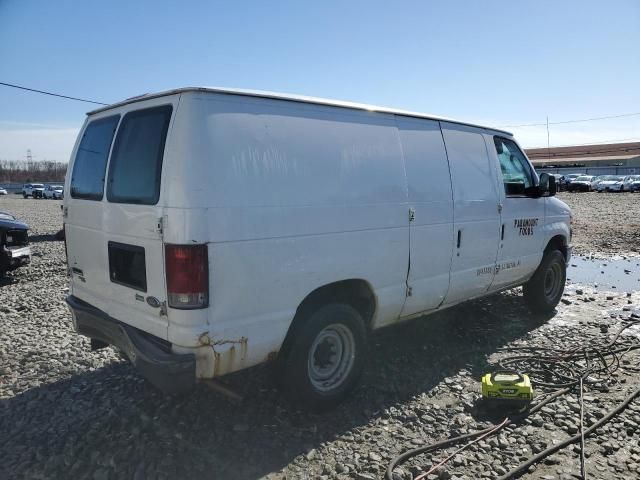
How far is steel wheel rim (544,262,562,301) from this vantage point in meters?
6.37

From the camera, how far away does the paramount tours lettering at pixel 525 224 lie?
540cm

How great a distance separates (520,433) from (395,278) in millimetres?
1467

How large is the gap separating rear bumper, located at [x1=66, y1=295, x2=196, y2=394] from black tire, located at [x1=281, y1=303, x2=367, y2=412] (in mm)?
783

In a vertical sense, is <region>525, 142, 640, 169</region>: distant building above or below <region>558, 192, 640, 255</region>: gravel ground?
above

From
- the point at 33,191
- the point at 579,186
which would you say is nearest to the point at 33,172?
the point at 33,191

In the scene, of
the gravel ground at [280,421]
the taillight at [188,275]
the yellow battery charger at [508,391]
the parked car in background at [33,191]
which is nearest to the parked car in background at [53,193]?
the parked car in background at [33,191]

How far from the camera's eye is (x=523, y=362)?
4785mm

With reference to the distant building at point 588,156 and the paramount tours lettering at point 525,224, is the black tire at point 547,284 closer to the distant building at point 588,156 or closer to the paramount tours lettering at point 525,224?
the paramount tours lettering at point 525,224

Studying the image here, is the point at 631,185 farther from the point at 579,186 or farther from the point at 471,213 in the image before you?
the point at 471,213

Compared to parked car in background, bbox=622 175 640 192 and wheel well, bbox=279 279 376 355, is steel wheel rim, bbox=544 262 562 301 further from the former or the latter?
parked car in background, bbox=622 175 640 192

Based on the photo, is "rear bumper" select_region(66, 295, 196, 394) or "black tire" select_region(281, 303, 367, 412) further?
"black tire" select_region(281, 303, 367, 412)

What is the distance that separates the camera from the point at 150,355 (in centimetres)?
298

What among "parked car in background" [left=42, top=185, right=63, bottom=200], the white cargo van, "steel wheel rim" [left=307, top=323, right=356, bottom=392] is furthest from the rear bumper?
"parked car in background" [left=42, top=185, right=63, bottom=200]

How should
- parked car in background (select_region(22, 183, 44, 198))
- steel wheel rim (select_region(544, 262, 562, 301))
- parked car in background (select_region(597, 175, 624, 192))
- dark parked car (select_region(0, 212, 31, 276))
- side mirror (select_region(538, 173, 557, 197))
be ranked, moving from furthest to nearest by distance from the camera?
parked car in background (select_region(22, 183, 44, 198)), parked car in background (select_region(597, 175, 624, 192)), dark parked car (select_region(0, 212, 31, 276)), steel wheel rim (select_region(544, 262, 562, 301)), side mirror (select_region(538, 173, 557, 197))
